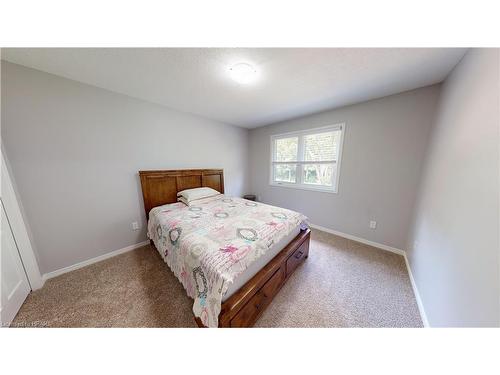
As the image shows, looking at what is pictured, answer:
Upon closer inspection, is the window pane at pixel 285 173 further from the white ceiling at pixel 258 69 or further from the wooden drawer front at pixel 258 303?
the wooden drawer front at pixel 258 303

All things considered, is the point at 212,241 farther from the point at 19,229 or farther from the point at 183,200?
the point at 19,229

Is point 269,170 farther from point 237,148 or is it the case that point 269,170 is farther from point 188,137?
point 188,137

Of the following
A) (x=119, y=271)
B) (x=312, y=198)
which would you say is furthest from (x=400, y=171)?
(x=119, y=271)

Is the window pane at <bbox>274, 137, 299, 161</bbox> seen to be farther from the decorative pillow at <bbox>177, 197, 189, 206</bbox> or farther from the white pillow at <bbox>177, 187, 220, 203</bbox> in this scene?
the decorative pillow at <bbox>177, 197, 189, 206</bbox>

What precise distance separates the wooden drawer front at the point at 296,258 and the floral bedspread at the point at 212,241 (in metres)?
0.27

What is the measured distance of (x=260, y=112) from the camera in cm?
248

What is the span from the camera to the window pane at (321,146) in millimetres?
2426

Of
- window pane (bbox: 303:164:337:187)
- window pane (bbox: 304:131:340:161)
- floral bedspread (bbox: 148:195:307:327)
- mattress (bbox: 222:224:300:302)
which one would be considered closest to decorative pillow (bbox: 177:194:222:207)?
floral bedspread (bbox: 148:195:307:327)

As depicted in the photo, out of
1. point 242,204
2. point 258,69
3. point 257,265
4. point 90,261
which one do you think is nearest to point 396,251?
point 257,265

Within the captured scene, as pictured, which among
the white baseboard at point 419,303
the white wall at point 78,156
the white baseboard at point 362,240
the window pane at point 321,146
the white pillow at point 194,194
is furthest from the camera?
the window pane at point 321,146

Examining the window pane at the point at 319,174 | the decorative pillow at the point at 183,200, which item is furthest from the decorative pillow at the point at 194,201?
the window pane at the point at 319,174

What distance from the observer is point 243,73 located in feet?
4.57

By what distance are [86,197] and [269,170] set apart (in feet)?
9.67

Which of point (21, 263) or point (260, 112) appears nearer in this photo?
point (21, 263)
